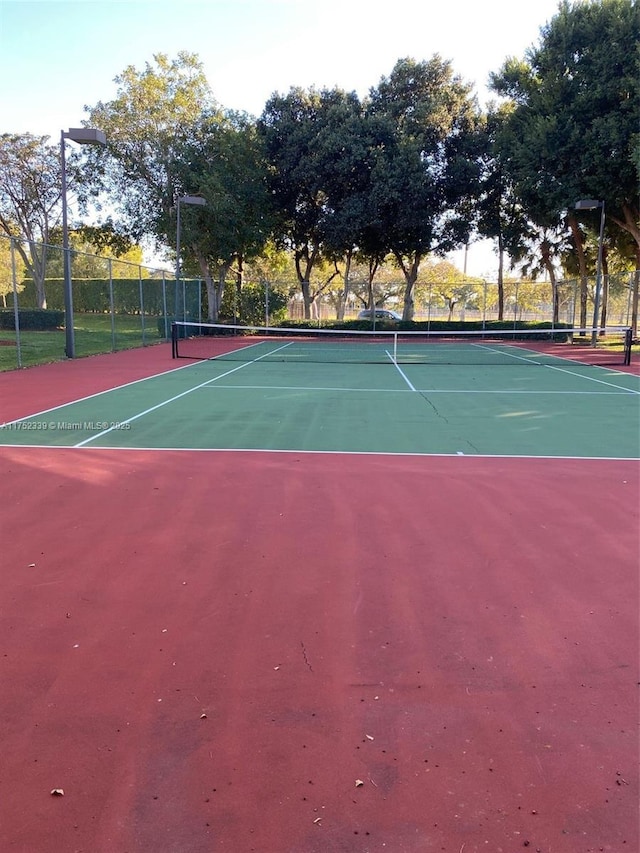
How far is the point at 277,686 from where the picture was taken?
309cm

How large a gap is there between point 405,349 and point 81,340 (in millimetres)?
13470

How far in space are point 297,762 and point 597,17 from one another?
31.2 metres

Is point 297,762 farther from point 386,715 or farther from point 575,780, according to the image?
point 575,780

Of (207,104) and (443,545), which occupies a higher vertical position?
(207,104)

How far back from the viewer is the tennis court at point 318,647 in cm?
234

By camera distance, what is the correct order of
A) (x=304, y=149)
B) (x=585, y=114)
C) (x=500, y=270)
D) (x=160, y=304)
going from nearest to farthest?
(x=585, y=114) < (x=304, y=149) < (x=160, y=304) < (x=500, y=270)

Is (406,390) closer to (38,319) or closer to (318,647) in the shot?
(318,647)

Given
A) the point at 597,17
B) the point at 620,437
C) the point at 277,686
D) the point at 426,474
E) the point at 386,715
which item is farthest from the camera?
the point at 597,17

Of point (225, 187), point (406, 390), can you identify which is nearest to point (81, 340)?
point (225, 187)

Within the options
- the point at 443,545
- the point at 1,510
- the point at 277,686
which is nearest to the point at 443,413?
the point at 443,545

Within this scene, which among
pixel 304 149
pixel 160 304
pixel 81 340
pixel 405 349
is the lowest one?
pixel 405 349

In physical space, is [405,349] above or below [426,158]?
below

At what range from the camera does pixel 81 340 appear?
86.5 feet

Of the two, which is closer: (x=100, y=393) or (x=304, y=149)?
(x=100, y=393)
